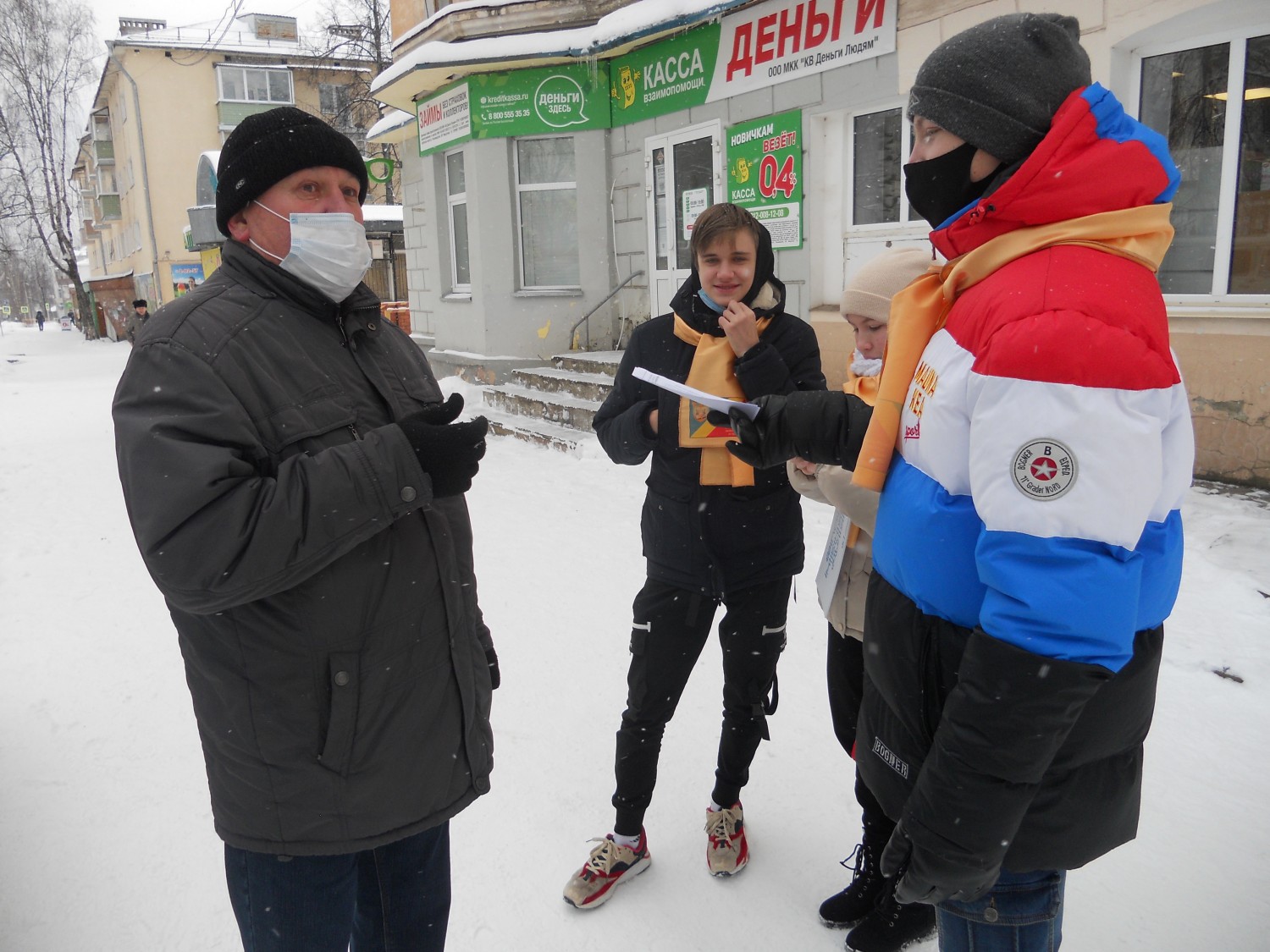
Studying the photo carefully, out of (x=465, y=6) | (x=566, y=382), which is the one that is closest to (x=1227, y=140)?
(x=566, y=382)

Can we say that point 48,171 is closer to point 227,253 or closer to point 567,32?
point 567,32

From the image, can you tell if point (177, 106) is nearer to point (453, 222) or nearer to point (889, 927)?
point (453, 222)

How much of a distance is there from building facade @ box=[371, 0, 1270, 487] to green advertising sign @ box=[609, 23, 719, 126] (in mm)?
26

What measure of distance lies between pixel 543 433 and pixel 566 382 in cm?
96

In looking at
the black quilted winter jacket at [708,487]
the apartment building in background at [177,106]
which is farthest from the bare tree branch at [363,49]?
the black quilted winter jacket at [708,487]

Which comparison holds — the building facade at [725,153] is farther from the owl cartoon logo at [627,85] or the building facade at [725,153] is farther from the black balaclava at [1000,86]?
the black balaclava at [1000,86]

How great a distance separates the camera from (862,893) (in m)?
2.29

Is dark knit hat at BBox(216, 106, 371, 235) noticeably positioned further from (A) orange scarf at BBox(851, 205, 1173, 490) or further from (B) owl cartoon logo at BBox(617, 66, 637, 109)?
(B) owl cartoon logo at BBox(617, 66, 637, 109)

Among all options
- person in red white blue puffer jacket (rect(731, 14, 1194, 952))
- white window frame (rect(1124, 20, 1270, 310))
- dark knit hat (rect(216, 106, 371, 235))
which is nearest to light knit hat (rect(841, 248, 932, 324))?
person in red white blue puffer jacket (rect(731, 14, 1194, 952))

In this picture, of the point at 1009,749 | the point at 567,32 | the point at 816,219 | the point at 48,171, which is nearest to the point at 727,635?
the point at 1009,749

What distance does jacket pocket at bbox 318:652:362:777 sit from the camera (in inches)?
59.1

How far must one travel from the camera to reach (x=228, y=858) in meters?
1.57

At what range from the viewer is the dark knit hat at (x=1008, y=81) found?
1.24 m

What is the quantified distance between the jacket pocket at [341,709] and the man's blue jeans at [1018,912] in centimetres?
112
